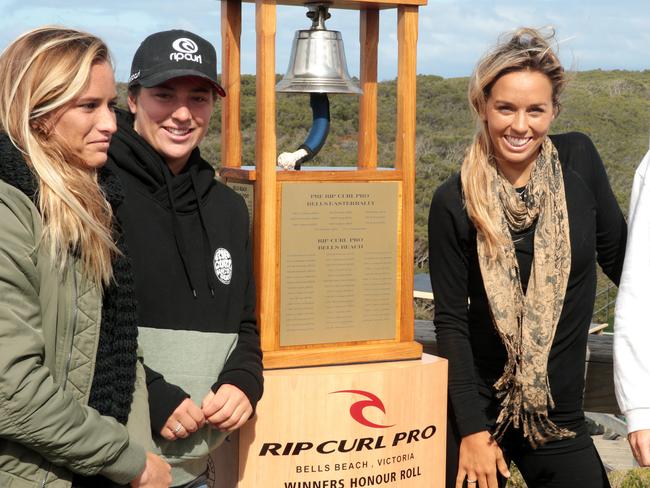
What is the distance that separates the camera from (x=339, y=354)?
11.1ft

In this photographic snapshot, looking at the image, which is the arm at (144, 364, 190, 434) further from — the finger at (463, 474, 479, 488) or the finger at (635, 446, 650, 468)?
the finger at (635, 446, 650, 468)

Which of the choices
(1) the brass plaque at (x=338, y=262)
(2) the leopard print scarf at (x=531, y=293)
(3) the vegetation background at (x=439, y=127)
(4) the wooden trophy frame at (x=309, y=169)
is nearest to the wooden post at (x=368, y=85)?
(4) the wooden trophy frame at (x=309, y=169)

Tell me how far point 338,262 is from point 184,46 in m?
1.01

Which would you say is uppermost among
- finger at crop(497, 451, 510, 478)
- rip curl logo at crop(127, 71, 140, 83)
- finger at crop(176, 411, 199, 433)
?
rip curl logo at crop(127, 71, 140, 83)

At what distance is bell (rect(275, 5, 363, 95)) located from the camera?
11.3ft

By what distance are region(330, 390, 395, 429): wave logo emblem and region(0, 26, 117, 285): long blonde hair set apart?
1308mm

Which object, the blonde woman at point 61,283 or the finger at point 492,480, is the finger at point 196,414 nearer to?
the blonde woman at point 61,283

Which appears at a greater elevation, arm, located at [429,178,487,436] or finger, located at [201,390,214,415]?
arm, located at [429,178,487,436]

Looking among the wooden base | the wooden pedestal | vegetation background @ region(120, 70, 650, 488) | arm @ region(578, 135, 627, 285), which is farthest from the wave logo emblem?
vegetation background @ region(120, 70, 650, 488)

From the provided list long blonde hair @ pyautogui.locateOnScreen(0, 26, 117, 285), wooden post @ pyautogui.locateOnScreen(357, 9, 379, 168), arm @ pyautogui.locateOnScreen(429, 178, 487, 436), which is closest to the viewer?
long blonde hair @ pyautogui.locateOnScreen(0, 26, 117, 285)

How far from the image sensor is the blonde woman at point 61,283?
1.99m

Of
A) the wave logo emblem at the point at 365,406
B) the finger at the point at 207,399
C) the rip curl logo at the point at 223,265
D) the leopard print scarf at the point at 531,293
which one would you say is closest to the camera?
the finger at the point at 207,399

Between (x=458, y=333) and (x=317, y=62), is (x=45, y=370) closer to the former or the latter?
(x=458, y=333)

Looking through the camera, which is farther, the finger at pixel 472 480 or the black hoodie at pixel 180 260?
the finger at pixel 472 480
